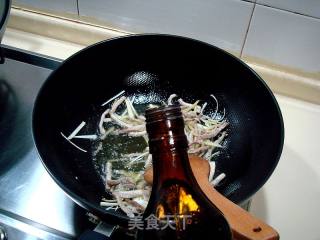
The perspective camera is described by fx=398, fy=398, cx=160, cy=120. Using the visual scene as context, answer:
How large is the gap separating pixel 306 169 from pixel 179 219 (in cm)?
45

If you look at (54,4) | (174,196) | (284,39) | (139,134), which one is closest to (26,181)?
(139,134)

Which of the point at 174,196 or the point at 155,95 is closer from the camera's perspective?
the point at 174,196

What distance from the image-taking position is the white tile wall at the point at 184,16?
86 centimetres

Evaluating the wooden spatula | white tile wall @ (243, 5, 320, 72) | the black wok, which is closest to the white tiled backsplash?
white tile wall @ (243, 5, 320, 72)

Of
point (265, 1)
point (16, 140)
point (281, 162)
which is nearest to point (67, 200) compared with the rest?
point (16, 140)

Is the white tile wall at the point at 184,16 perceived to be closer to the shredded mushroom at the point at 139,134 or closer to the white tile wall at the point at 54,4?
the white tile wall at the point at 54,4

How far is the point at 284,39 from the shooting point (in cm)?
86

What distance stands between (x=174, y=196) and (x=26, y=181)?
368mm

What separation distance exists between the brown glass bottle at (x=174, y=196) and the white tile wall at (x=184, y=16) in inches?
18.8

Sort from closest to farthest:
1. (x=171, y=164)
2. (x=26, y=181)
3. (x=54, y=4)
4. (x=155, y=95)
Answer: (x=171, y=164)
(x=26, y=181)
(x=155, y=95)
(x=54, y=4)

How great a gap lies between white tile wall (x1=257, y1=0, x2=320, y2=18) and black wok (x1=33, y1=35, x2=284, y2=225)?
156mm

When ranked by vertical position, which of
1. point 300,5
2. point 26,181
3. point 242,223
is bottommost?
point 26,181

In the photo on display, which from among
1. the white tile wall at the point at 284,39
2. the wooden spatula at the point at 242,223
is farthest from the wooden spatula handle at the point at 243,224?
the white tile wall at the point at 284,39

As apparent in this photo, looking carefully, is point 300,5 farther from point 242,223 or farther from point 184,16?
point 242,223
